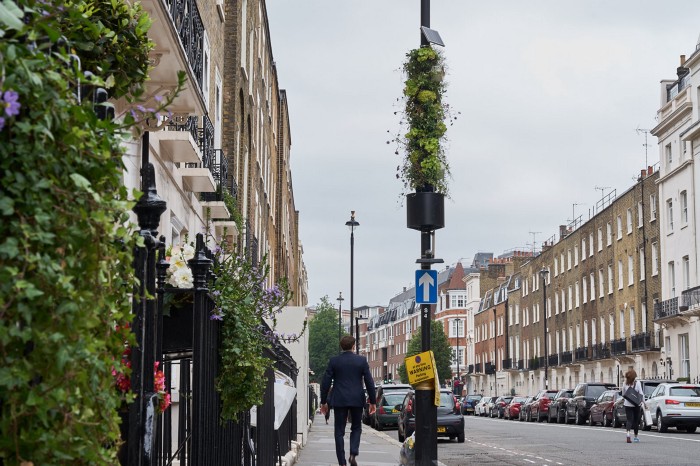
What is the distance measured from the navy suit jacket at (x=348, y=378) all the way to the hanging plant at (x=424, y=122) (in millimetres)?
2409

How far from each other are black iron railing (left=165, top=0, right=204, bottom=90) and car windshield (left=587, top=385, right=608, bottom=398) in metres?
31.9

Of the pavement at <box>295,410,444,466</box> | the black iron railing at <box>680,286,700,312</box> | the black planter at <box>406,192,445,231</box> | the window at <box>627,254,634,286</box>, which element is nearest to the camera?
the black planter at <box>406,192,445,231</box>

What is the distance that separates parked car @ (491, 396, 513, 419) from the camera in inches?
2478

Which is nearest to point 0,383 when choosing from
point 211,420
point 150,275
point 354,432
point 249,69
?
point 150,275

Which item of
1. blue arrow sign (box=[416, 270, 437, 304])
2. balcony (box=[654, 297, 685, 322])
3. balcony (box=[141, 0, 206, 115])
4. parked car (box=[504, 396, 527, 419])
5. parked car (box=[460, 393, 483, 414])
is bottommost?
parked car (box=[460, 393, 483, 414])

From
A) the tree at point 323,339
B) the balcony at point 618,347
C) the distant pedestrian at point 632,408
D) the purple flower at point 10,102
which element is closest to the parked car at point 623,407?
the distant pedestrian at point 632,408

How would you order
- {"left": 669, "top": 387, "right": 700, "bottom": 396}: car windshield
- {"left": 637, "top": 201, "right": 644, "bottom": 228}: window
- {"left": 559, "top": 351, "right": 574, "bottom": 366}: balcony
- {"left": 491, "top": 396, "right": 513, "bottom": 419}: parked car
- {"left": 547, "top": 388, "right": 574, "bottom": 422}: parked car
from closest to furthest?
{"left": 669, "top": 387, "right": 700, "bottom": 396}: car windshield < {"left": 547, "top": 388, "right": 574, "bottom": 422}: parked car < {"left": 637, "top": 201, "right": 644, "bottom": 228}: window < {"left": 491, "top": 396, "right": 513, "bottom": 419}: parked car < {"left": 559, "top": 351, "right": 574, "bottom": 366}: balcony

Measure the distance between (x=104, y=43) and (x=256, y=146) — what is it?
84.1 feet

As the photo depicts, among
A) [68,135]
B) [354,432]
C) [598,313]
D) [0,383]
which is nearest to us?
[0,383]

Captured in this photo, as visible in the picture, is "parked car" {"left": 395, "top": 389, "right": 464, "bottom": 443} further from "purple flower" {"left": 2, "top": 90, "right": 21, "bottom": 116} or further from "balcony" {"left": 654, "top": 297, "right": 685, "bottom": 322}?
"purple flower" {"left": 2, "top": 90, "right": 21, "bottom": 116}

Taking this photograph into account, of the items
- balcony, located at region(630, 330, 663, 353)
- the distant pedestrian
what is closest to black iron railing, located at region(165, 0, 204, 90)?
the distant pedestrian

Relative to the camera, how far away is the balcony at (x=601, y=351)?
6378cm

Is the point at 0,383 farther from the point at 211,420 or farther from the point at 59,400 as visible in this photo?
the point at 211,420

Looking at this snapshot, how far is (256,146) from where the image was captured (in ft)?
99.8
